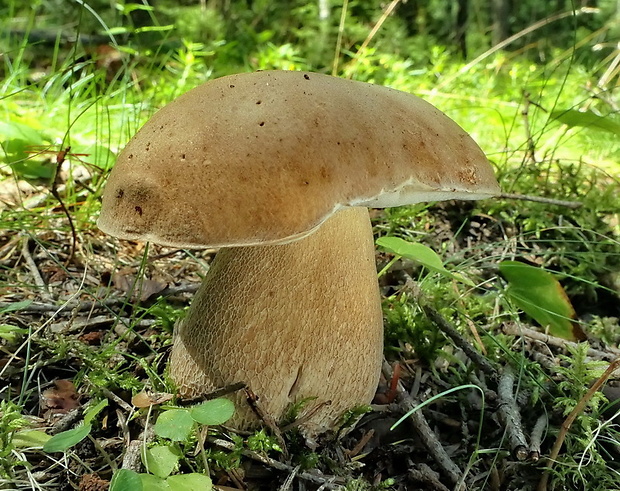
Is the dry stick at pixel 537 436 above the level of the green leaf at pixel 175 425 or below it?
below

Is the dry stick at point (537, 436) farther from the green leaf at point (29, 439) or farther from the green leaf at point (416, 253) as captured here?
the green leaf at point (29, 439)

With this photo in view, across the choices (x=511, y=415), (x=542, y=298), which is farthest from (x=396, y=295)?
(x=511, y=415)

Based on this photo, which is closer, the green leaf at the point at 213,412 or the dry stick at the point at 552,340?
the green leaf at the point at 213,412

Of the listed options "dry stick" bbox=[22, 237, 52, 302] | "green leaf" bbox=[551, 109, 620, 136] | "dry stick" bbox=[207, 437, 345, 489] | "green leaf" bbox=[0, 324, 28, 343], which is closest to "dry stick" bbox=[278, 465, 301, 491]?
"dry stick" bbox=[207, 437, 345, 489]

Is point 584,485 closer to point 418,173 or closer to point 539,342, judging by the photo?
point 539,342

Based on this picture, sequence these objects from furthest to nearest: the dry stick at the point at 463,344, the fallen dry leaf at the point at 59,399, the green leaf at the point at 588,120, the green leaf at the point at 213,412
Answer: the green leaf at the point at 588,120, the dry stick at the point at 463,344, the fallen dry leaf at the point at 59,399, the green leaf at the point at 213,412

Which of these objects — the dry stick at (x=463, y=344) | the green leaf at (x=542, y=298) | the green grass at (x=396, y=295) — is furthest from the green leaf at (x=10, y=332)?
the green leaf at (x=542, y=298)

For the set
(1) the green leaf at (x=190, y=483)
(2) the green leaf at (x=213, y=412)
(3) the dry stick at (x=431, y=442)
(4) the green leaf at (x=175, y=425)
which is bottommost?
(3) the dry stick at (x=431, y=442)
